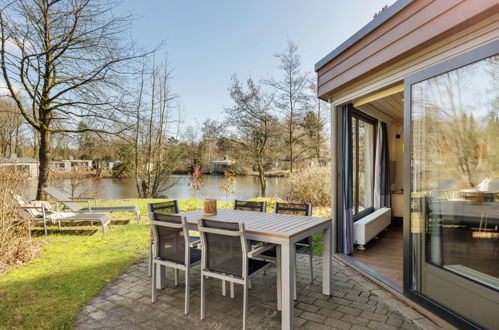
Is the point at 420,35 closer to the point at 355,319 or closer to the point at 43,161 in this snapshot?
the point at 355,319

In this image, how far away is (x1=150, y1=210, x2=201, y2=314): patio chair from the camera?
261 centimetres

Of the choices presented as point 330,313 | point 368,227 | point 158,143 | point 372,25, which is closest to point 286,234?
point 330,313

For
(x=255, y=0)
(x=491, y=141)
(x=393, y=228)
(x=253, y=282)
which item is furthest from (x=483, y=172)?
(x=255, y=0)

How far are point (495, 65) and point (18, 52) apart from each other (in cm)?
1009

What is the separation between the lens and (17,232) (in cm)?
408

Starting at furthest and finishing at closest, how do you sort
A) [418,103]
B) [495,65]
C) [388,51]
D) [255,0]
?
[255,0] → [388,51] → [418,103] → [495,65]

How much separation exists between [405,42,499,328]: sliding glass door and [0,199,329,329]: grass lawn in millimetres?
1986

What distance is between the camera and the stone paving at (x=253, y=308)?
2.32 meters

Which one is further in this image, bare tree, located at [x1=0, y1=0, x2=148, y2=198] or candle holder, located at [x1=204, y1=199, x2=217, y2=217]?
bare tree, located at [x1=0, y1=0, x2=148, y2=198]

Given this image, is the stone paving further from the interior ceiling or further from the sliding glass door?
the interior ceiling

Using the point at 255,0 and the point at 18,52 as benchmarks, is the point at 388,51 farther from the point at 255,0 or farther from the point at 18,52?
the point at 18,52

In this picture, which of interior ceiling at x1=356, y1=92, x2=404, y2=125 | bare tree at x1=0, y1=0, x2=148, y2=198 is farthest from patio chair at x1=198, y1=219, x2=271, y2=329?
bare tree at x1=0, y1=0, x2=148, y2=198

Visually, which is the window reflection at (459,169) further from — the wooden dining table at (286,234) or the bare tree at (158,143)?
the bare tree at (158,143)

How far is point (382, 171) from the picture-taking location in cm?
582
